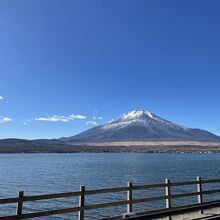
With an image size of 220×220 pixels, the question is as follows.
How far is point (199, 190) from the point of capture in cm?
1909

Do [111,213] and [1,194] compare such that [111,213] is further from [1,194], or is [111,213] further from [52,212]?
[1,194]

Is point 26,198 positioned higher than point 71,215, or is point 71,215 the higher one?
point 26,198

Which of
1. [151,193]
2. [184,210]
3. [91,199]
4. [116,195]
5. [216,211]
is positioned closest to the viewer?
[184,210]

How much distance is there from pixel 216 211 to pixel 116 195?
2329 centimetres

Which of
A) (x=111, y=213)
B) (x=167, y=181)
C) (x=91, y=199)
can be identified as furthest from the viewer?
(x=91, y=199)

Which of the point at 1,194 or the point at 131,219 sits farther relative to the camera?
the point at 1,194

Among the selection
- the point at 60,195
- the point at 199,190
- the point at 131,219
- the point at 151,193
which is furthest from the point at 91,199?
the point at 131,219

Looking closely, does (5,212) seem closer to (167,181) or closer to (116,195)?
(116,195)

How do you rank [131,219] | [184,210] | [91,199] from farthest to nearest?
[91,199], [184,210], [131,219]

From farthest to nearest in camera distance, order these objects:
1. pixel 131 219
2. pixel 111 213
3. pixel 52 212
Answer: pixel 111 213 < pixel 52 212 < pixel 131 219

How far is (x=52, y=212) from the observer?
13.6 metres

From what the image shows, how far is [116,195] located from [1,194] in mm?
13929

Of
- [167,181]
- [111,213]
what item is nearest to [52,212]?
[167,181]

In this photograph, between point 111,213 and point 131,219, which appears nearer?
point 131,219
